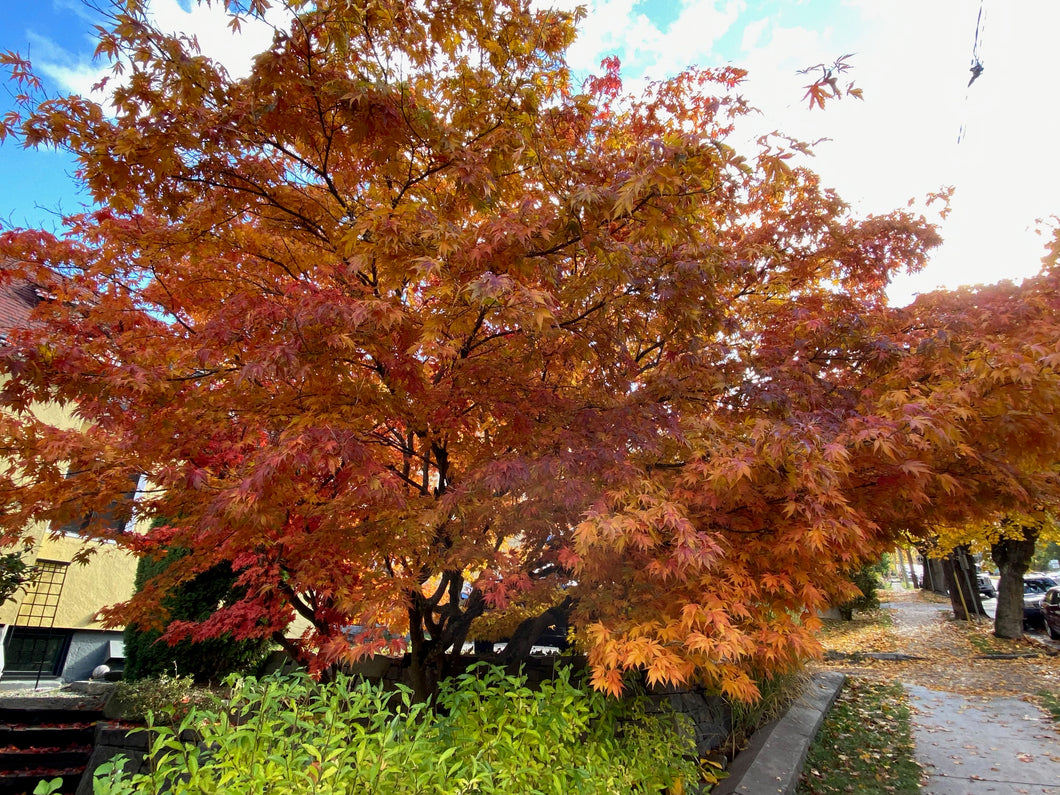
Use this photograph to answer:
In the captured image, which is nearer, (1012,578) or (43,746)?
(43,746)

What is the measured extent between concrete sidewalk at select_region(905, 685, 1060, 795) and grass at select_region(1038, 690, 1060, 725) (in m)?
0.13

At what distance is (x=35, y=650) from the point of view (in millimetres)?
9680

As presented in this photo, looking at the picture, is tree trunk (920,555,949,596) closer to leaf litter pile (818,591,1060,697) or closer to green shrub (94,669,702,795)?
leaf litter pile (818,591,1060,697)

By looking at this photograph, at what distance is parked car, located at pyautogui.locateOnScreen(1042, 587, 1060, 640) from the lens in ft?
44.0

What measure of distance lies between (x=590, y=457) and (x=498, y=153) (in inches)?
84.7

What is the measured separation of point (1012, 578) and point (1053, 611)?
3.81ft

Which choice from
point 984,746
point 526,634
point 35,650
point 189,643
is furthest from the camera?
point 35,650

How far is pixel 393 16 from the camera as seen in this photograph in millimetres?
4012

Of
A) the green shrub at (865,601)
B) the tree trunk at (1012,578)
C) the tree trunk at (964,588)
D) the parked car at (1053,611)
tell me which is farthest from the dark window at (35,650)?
the tree trunk at (964,588)

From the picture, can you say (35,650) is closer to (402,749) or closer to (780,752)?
(402,749)

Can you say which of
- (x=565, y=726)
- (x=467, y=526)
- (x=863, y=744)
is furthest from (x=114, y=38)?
(x=863, y=744)

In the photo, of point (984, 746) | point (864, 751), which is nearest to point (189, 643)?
A: point (864, 751)

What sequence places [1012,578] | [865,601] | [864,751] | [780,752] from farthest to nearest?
[865,601] → [1012,578] → [864,751] → [780,752]

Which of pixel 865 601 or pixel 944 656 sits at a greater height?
pixel 865 601
